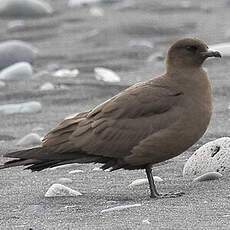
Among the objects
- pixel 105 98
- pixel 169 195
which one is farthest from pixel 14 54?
pixel 169 195

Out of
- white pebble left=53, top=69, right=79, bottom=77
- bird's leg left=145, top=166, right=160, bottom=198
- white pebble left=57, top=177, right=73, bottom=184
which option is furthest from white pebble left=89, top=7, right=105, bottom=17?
bird's leg left=145, top=166, right=160, bottom=198

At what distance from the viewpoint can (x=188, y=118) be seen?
613cm

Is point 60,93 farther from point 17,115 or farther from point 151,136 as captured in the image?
point 151,136

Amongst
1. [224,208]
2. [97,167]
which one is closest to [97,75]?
[97,167]

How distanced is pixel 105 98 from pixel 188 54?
124 inches

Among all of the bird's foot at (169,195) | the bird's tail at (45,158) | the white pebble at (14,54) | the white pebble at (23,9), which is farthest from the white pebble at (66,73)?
the bird's foot at (169,195)

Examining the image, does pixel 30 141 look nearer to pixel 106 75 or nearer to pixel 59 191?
pixel 59 191

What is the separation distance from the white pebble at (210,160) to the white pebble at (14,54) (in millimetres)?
4619

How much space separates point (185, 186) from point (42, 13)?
8.02 m

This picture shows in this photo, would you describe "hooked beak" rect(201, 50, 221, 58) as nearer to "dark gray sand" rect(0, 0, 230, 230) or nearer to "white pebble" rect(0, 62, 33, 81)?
"dark gray sand" rect(0, 0, 230, 230)

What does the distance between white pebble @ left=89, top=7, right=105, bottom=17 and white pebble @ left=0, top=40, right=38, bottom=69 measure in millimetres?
2547

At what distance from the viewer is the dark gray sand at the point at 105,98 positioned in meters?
5.58

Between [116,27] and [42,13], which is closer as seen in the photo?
[116,27]

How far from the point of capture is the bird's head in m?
6.50
